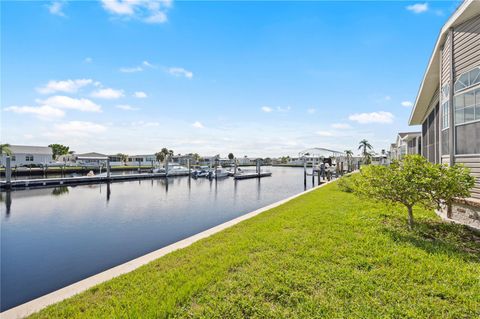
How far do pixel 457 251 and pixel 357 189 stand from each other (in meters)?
2.51

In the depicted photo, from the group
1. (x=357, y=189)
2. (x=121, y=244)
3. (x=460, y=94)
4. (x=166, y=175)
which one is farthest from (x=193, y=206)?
(x=166, y=175)

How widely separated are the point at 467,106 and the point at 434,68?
3.88 metres

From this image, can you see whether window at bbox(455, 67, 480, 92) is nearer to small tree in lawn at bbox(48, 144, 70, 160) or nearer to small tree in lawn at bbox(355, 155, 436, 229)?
small tree in lawn at bbox(355, 155, 436, 229)

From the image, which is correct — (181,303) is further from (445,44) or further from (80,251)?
(445,44)

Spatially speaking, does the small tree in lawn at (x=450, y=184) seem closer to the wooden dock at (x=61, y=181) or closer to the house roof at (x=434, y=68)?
the house roof at (x=434, y=68)

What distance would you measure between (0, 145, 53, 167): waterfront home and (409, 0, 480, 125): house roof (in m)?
60.2

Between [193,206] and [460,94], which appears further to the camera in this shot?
[193,206]

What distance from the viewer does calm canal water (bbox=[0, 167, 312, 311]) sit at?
6.88 m

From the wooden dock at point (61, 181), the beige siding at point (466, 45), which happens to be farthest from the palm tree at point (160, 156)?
the beige siding at point (466, 45)

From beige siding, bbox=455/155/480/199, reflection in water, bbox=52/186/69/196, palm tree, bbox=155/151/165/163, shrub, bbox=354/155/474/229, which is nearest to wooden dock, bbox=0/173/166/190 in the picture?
reflection in water, bbox=52/186/69/196

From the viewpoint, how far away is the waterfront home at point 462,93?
654 centimetres

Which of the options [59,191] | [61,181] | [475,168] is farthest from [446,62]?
[61,181]

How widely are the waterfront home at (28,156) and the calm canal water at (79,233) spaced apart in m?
39.8

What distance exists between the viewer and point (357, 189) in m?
6.99
